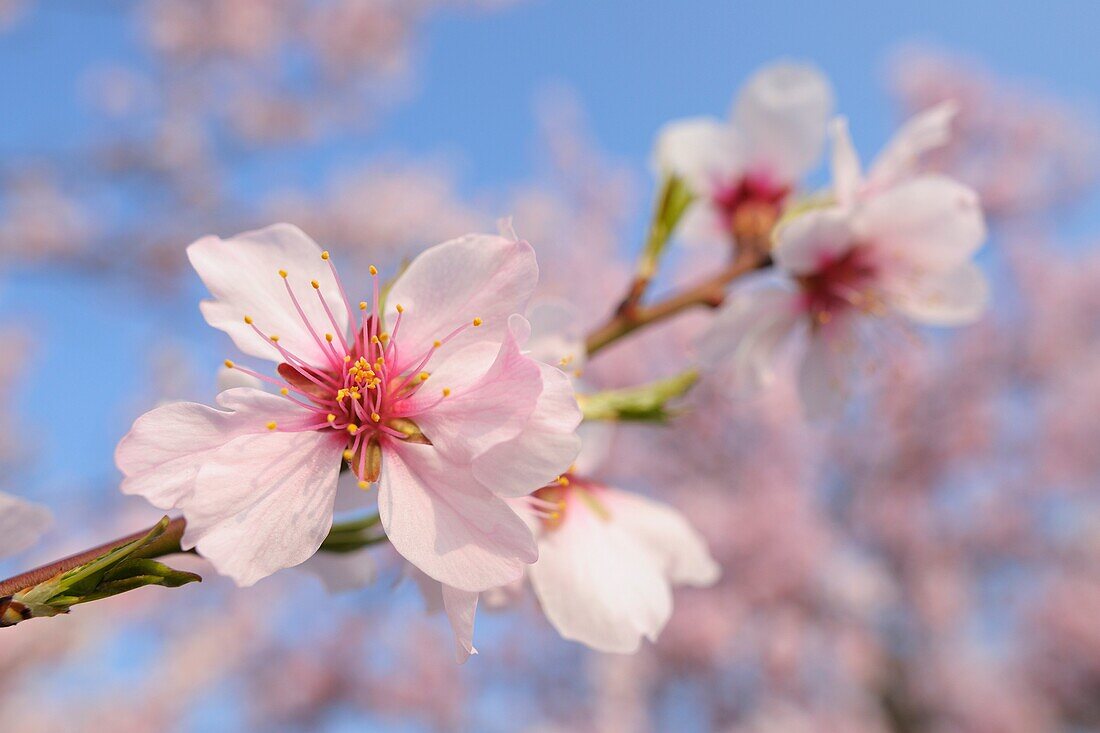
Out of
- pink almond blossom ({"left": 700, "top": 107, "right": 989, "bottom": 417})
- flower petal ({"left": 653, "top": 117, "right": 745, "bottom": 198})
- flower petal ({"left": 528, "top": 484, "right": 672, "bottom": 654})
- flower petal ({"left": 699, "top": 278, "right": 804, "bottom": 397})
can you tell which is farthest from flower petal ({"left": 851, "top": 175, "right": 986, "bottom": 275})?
flower petal ({"left": 528, "top": 484, "right": 672, "bottom": 654})

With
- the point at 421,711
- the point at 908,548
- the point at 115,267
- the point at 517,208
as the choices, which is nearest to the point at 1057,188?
the point at 908,548

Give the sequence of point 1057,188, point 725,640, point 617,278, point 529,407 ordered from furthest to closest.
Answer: point 1057,188, point 617,278, point 725,640, point 529,407

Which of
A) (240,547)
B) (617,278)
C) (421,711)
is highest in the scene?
(617,278)

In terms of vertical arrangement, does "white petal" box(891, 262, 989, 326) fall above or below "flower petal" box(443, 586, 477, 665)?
above

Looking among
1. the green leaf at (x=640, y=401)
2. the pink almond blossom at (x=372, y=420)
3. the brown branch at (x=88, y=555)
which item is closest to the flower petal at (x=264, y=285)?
the pink almond blossom at (x=372, y=420)

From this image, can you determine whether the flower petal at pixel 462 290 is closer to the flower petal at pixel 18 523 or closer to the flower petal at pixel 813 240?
the flower petal at pixel 18 523

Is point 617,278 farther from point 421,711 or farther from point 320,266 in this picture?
point 320,266

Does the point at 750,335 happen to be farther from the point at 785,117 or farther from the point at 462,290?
the point at 462,290

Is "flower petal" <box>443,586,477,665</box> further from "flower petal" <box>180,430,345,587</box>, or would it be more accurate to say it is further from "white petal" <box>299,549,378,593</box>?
"white petal" <box>299,549,378,593</box>

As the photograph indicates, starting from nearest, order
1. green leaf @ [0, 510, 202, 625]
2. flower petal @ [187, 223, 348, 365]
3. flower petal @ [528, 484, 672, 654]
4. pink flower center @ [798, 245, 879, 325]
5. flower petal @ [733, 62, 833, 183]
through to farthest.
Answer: green leaf @ [0, 510, 202, 625]
flower petal @ [187, 223, 348, 365]
flower petal @ [528, 484, 672, 654]
pink flower center @ [798, 245, 879, 325]
flower petal @ [733, 62, 833, 183]

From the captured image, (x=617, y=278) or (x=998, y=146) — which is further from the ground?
(x=998, y=146)
